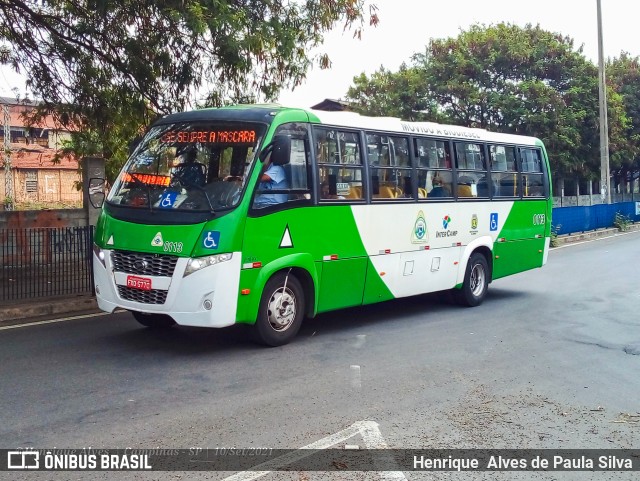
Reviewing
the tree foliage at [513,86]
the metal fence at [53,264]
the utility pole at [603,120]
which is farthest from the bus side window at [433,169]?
the tree foliage at [513,86]

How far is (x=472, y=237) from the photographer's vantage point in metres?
11.6

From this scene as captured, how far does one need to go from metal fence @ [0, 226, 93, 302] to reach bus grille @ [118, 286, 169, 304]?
4046 mm

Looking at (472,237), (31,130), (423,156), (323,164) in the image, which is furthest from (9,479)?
(31,130)

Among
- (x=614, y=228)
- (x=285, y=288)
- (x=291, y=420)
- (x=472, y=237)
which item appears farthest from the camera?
(x=614, y=228)

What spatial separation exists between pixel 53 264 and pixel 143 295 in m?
4.68

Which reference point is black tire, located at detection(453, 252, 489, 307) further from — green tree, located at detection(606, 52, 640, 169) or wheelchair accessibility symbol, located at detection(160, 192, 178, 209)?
green tree, located at detection(606, 52, 640, 169)

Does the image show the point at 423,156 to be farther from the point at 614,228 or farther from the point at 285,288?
the point at 614,228

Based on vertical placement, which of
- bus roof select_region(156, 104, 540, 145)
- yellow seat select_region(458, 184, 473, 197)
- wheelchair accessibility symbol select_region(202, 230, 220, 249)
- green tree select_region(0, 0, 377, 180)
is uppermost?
green tree select_region(0, 0, 377, 180)

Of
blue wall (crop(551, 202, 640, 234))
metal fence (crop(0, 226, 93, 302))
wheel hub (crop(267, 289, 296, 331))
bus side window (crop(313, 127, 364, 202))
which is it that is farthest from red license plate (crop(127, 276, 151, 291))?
blue wall (crop(551, 202, 640, 234))

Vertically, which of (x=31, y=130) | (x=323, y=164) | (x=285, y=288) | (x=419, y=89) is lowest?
(x=285, y=288)

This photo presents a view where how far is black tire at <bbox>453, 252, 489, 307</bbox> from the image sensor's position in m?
11.6

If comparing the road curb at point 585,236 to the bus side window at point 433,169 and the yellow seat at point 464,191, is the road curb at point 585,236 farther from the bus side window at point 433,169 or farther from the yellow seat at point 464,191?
the bus side window at point 433,169

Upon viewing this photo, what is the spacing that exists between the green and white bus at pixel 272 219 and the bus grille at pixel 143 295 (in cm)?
2

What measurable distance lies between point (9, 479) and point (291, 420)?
215 centimetres
